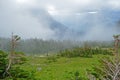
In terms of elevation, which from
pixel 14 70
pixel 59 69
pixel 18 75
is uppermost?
pixel 14 70

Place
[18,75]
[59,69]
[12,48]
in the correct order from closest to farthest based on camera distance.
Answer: [12,48] → [18,75] → [59,69]

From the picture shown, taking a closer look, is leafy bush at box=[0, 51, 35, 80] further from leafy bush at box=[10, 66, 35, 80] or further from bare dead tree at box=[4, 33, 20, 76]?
bare dead tree at box=[4, 33, 20, 76]

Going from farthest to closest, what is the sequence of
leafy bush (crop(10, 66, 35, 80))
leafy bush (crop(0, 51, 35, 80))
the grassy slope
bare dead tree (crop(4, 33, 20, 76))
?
1. the grassy slope
2. leafy bush (crop(10, 66, 35, 80))
3. leafy bush (crop(0, 51, 35, 80))
4. bare dead tree (crop(4, 33, 20, 76))

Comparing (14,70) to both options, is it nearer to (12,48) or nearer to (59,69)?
(12,48)

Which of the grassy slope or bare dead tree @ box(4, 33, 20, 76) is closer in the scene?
bare dead tree @ box(4, 33, 20, 76)

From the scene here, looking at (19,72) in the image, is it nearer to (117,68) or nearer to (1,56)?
(1,56)

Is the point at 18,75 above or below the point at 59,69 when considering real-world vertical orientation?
above

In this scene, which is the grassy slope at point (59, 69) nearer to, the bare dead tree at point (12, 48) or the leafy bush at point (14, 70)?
the leafy bush at point (14, 70)

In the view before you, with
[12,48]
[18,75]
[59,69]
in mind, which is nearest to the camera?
[12,48]

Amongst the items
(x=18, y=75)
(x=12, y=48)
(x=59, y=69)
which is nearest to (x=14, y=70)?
(x=18, y=75)

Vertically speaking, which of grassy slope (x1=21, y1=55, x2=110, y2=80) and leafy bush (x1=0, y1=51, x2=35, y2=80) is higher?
leafy bush (x1=0, y1=51, x2=35, y2=80)

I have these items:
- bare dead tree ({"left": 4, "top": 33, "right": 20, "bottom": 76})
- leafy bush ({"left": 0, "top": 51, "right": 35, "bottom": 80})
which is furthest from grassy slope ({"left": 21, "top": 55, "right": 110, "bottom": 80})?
bare dead tree ({"left": 4, "top": 33, "right": 20, "bottom": 76})

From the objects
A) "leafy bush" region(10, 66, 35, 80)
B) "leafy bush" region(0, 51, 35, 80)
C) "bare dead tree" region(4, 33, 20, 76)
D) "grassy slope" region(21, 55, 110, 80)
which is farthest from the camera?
"grassy slope" region(21, 55, 110, 80)

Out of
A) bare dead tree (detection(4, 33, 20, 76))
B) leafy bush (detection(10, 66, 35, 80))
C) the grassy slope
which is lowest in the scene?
the grassy slope
